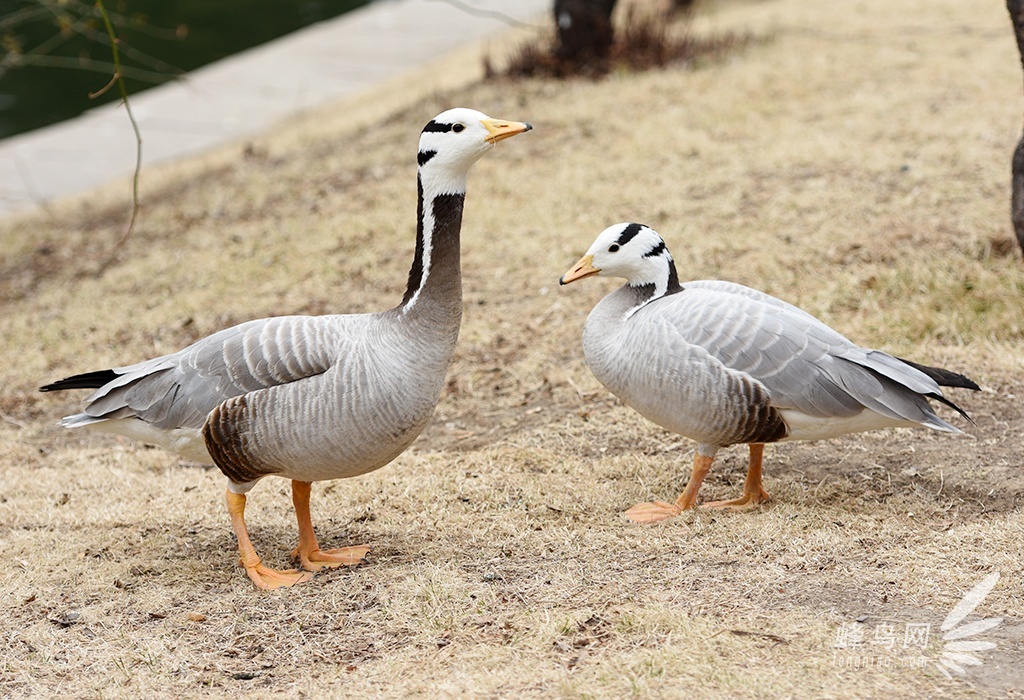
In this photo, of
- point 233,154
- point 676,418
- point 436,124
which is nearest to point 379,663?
point 676,418

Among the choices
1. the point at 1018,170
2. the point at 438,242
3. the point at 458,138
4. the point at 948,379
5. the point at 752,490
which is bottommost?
the point at 752,490

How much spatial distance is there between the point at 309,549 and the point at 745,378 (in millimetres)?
2016

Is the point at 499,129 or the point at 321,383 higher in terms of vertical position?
the point at 499,129

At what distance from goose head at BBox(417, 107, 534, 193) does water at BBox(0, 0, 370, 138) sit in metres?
11.4

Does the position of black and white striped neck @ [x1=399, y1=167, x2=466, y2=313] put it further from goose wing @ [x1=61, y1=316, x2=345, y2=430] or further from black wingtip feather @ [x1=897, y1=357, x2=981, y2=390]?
black wingtip feather @ [x1=897, y1=357, x2=981, y2=390]

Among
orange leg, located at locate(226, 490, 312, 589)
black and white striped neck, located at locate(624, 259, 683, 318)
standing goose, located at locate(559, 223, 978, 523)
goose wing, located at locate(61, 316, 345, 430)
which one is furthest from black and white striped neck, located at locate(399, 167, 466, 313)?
orange leg, located at locate(226, 490, 312, 589)

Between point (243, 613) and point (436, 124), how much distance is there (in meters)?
2.09

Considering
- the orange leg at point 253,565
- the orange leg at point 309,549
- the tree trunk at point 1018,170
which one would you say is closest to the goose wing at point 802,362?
the orange leg at point 309,549

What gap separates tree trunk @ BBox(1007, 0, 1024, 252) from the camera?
6.27m

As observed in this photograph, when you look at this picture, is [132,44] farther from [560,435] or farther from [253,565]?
[253,565]

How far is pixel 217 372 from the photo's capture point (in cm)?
453

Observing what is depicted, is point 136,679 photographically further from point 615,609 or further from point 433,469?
point 433,469

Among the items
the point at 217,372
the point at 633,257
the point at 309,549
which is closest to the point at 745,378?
the point at 633,257

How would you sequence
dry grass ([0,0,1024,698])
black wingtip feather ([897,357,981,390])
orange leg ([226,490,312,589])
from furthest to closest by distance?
black wingtip feather ([897,357,981,390]) < orange leg ([226,490,312,589]) < dry grass ([0,0,1024,698])
